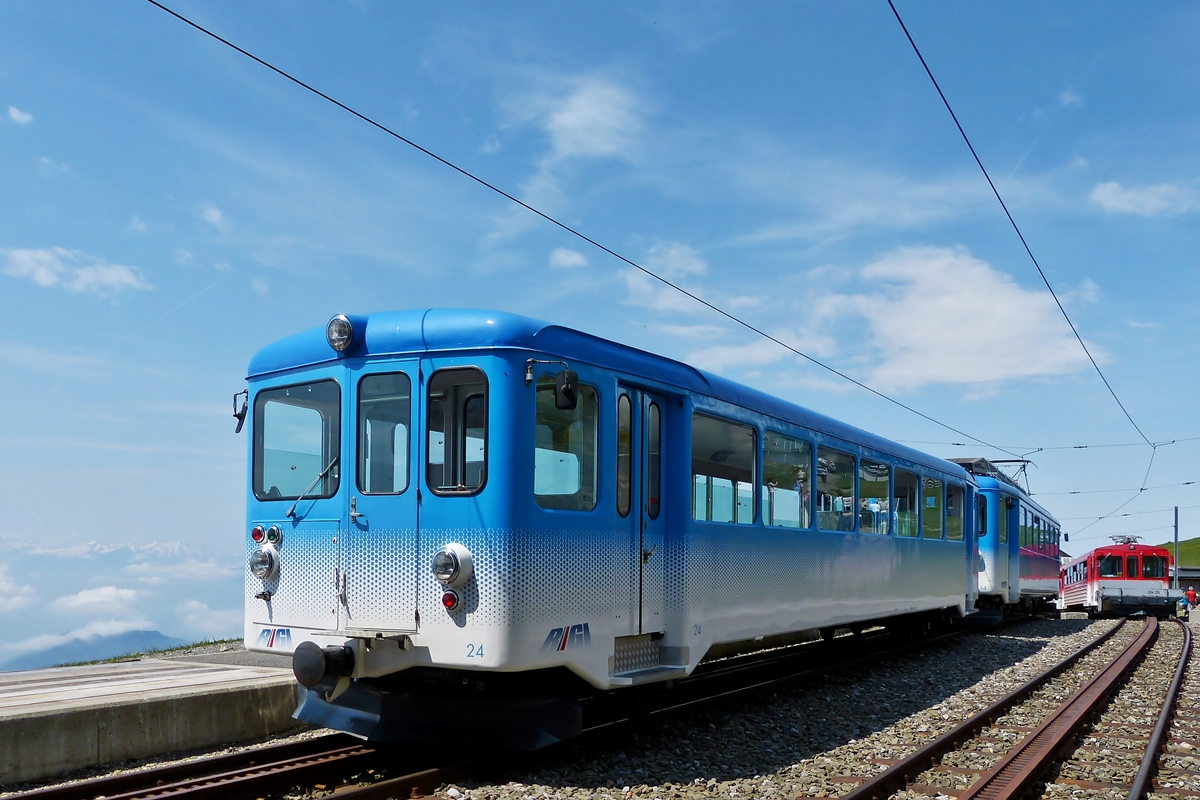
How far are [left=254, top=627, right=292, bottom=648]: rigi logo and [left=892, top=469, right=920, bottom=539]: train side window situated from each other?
873 cm

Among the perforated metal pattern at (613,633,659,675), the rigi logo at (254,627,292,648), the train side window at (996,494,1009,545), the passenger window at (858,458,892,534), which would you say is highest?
the passenger window at (858,458,892,534)

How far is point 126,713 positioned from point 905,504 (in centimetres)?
1028

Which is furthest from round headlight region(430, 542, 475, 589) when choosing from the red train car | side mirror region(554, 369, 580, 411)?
the red train car

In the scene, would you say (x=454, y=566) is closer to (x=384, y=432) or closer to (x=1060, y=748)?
(x=384, y=432)

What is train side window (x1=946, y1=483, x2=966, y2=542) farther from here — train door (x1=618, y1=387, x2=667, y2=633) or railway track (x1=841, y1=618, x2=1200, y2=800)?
train door (x1=618, y1=387, x2=667, y2=633)

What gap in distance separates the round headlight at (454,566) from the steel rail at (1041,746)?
11.0 feet

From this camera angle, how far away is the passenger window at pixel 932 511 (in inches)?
604

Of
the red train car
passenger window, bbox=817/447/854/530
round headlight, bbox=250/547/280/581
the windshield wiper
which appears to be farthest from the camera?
the red train car

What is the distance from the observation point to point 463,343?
22.8 ft

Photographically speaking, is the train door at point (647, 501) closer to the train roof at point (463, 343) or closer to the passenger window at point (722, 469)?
the train roof at point (463, 343)

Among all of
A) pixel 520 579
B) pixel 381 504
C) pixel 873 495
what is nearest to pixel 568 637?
pixel 520 579

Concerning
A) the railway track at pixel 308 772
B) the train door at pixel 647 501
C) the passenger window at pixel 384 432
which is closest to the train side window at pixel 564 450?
the train door at pixel 647 501

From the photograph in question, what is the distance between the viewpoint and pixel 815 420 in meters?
11.2

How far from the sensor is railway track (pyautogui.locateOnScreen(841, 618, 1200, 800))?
22.7 ft
